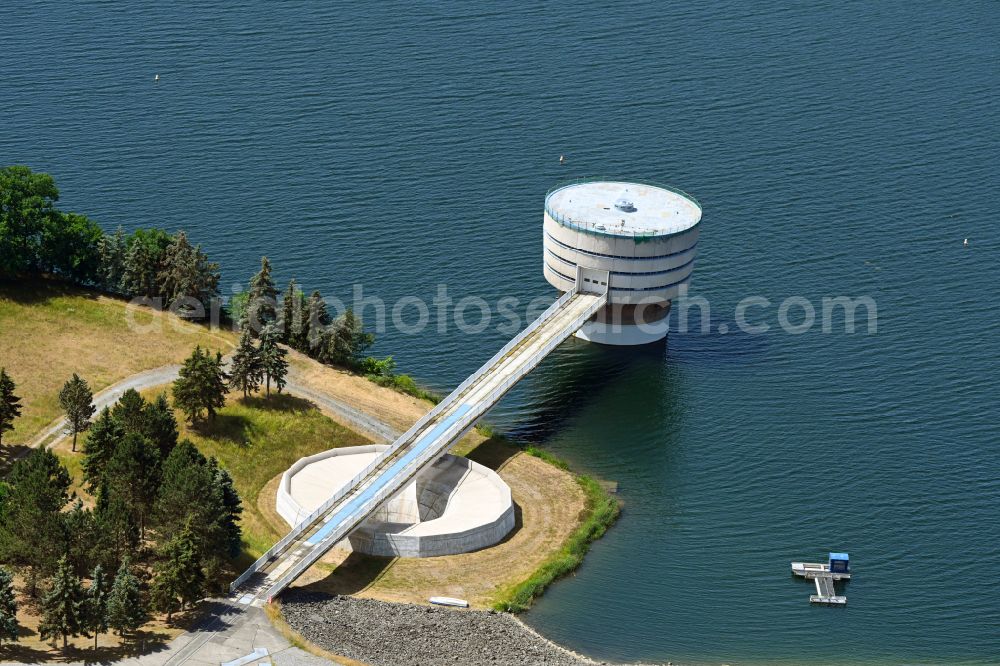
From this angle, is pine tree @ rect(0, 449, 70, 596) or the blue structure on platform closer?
pine tree @ rect(0, 449, 70, 596)

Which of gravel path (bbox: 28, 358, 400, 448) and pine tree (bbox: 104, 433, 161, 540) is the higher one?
gravel path (bbox: 28, 358, 400, 448)

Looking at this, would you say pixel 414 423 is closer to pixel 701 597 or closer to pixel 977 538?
pixel 701 597

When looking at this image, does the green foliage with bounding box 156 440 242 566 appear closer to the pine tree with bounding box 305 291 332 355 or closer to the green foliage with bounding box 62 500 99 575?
the green foliage with bounding box 62 500 99 575

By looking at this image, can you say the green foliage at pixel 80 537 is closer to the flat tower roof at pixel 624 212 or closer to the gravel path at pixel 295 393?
the gravel path at pixel 295 393

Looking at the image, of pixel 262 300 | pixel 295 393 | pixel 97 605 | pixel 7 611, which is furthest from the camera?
pixel 262 300

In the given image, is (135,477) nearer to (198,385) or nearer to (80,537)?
(80,537)

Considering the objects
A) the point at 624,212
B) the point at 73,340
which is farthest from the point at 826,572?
the point at 73,340

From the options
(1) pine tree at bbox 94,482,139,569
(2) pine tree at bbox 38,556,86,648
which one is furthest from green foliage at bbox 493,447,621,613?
(2) pine tree at bbox 38,556,86,648

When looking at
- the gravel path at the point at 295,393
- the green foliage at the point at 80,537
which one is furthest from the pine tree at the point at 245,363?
the green foliage at the point at 80,537
